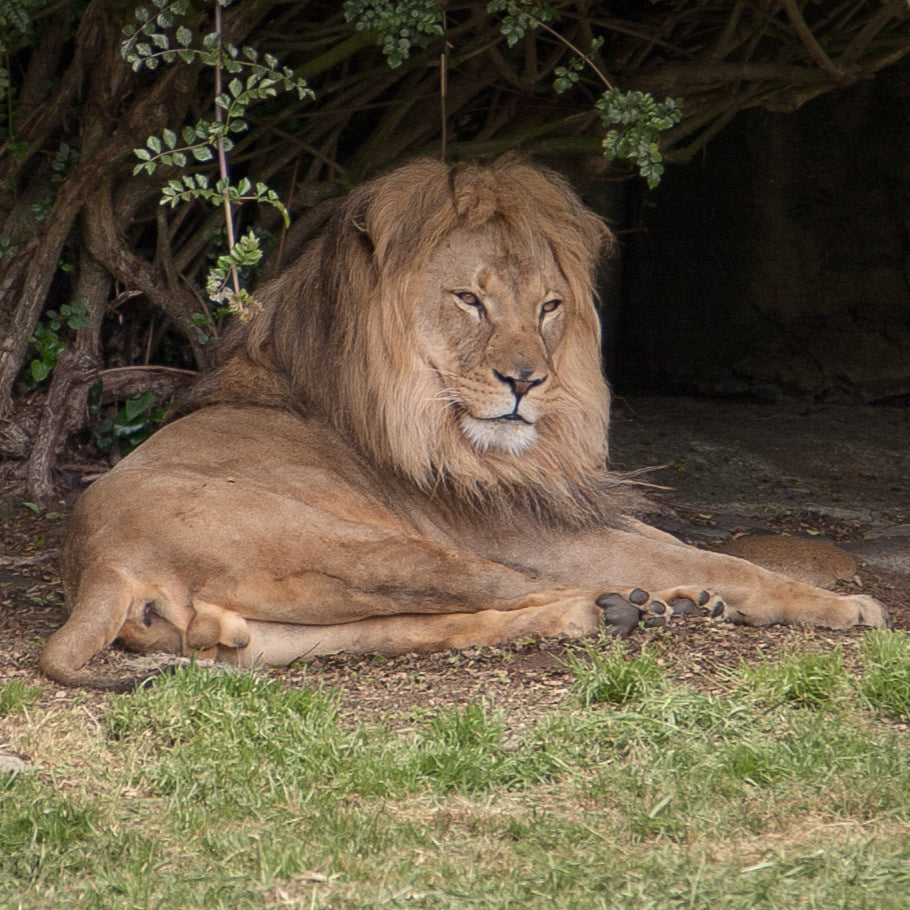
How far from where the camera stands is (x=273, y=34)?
4754 millimetres

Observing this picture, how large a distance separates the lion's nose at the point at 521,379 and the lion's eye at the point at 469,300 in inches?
8.1

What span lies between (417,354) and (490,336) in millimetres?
204

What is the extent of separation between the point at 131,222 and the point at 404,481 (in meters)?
1.75

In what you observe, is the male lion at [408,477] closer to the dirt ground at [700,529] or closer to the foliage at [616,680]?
the dirt ground at [700,529]

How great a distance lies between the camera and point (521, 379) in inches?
149

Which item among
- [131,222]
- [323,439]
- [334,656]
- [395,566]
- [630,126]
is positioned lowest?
[334,656]

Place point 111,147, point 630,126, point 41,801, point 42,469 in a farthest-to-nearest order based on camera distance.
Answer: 1. point 42,469
2. point 111,147
3. point 630,126
4. point 41,801

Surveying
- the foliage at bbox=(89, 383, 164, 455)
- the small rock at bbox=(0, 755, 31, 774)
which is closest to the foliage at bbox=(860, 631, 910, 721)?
the small rock at bbox=(0, 755, 31, 774)

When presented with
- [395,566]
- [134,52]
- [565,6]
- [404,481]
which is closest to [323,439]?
[404,481]

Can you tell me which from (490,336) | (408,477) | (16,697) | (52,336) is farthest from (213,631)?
(52,336)

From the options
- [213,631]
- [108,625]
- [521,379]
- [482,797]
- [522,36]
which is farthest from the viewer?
[522,36]

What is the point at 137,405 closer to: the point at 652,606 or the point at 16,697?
the point at 16,697

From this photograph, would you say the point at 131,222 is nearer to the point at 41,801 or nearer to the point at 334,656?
the point at 334,656

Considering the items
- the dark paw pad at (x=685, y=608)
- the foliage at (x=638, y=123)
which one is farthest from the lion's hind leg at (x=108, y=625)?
the foliage at (x=638, y=123)
